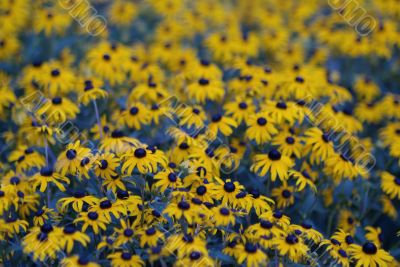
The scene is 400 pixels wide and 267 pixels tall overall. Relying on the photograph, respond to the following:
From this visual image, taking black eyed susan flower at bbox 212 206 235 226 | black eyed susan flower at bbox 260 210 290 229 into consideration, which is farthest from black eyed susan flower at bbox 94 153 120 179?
black eyed susan flower at bbox 260 210 290 229

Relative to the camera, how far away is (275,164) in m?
3.96

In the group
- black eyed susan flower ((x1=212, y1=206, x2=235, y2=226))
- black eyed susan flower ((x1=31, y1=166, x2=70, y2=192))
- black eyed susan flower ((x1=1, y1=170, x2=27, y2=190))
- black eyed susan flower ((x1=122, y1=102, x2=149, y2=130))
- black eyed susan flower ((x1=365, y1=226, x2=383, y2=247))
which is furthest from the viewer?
black eyed susan flower ((x1=122, y1=102, x2=149, y2=130))

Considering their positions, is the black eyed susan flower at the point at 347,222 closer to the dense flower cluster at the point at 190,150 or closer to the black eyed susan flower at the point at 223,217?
the dense flower cluster at the point at 190,150

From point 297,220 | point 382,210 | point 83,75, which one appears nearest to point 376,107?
point 382,210

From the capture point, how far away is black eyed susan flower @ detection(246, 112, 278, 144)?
4238mm

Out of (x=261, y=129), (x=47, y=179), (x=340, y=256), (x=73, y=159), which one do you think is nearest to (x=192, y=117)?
(x=261, y=129)

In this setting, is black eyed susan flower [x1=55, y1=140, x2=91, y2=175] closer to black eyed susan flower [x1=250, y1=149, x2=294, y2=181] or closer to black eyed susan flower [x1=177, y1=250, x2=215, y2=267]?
black eyed susan flower [x1=177, y1=250, x2=215, y2=267]

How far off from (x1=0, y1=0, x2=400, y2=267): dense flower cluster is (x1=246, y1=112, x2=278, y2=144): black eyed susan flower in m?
0.01

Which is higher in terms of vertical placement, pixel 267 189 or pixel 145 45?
pixel 267 189

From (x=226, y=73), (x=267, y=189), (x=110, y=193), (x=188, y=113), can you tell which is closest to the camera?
(x=110, y=193)

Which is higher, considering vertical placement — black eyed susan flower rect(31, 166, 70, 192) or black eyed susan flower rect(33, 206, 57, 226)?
black eyed susan flower rect(31, 166, 70, 192)

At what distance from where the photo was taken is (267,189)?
4.21m

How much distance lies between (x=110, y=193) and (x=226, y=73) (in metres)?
3.10

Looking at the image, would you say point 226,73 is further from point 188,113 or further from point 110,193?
point 110,193
